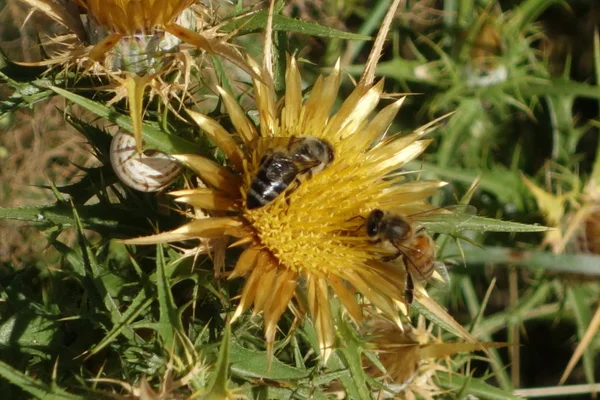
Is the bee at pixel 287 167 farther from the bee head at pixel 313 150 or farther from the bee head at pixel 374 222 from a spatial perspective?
the bee head at pixel 374 222

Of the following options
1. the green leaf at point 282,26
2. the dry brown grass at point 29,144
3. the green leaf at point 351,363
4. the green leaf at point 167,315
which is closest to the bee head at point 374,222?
the green leaf at point 351,363

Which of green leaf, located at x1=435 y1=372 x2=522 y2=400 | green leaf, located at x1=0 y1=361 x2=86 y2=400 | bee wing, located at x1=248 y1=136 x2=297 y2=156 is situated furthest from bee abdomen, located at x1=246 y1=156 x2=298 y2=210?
green leaf, located at x1=435 y1=372 x2=522 y2=400

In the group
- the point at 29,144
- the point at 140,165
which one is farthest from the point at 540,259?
the point at 29,144

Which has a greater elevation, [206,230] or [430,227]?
[206,230]

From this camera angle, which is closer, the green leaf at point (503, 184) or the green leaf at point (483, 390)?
the green leaf at point (483, 390)

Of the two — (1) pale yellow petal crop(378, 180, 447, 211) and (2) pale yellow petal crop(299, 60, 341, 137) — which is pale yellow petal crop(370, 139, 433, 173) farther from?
(2) pale yellow petal crop(299, 60, 341, 137)

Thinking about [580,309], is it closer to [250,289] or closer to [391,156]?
[391,156]
